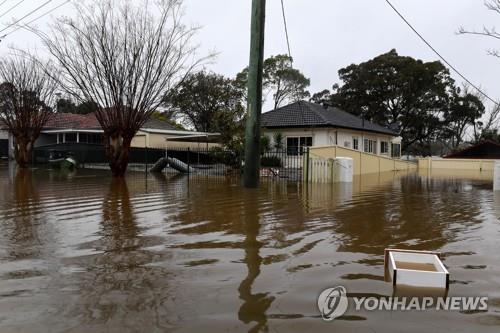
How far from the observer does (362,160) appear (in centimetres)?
2734

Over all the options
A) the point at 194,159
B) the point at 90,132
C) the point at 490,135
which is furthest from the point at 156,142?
the point at 490,135

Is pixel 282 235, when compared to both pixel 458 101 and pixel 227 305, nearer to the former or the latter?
pixel 227 305

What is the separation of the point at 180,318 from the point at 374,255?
3.09 meters

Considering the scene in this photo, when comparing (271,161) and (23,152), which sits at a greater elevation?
(23,152)

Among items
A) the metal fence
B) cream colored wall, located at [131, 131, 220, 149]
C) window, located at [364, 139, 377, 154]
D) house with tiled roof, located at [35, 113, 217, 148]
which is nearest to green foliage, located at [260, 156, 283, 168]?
the metal fence

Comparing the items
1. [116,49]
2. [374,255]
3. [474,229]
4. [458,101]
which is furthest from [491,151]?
[374,255]

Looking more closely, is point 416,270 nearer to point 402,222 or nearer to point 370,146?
point 402,222

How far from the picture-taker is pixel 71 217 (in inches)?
348

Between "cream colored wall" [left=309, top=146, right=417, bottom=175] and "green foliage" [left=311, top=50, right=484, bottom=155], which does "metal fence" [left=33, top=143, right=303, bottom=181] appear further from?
"green foliage" [left=311, top=50, right=484, bottom=155]

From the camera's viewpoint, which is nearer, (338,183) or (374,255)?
(374,255)

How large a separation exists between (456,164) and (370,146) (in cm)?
891

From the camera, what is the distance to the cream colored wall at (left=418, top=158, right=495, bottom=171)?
3950 centimetres

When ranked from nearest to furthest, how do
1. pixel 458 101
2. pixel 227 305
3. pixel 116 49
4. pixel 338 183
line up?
1. pixel 227 305
2. pixel 338 183
3. pixel 116 49
4. pixel 458 101

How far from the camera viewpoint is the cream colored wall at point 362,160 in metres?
23.4
